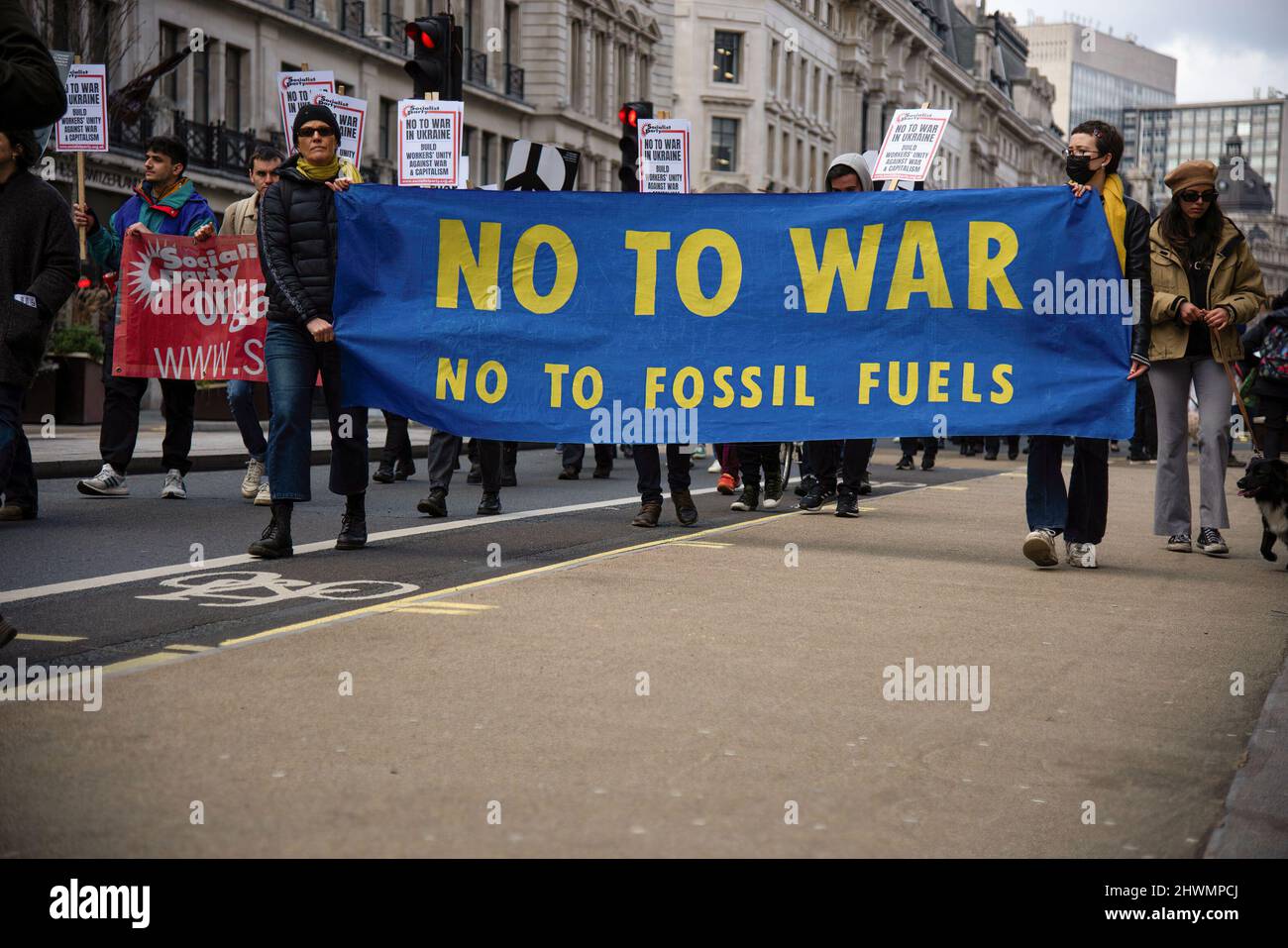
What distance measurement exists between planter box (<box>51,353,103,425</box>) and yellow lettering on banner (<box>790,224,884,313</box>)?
1442 cm

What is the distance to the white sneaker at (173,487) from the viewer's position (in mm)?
11719

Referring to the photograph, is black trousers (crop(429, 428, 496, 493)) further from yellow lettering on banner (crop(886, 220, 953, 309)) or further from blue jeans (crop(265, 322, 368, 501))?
yellow lettering on banner (crop(886, 220, 953, 309))

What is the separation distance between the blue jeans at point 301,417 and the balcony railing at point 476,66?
3864 centimetres

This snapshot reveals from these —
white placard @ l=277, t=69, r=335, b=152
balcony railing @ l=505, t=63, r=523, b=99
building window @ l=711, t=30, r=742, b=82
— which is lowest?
white placard @ l=277, t=69, r=335, b=152

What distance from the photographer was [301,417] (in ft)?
28.1

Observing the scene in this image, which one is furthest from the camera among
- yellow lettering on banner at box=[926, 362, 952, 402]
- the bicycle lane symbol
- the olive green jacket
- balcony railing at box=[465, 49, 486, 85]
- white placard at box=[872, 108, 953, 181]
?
balcony railing at box=[465, 49, 486, 85]

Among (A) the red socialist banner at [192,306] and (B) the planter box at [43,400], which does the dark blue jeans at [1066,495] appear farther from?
(B) the planter box at [43,400]

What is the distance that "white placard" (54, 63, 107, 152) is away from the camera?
49.6 ft

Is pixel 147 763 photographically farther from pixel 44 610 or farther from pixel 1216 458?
pixel 1216 458

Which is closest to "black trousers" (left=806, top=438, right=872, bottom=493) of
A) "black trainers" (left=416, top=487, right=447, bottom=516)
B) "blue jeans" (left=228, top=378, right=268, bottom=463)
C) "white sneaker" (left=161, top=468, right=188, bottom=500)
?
"black trainers" (left=416, top=487, right=447, bottom=516)

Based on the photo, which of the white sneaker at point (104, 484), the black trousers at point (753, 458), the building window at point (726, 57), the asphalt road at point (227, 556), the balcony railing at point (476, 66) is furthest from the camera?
the building window at point (726, 57)

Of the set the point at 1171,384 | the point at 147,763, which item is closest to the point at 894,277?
the point at 1171,384

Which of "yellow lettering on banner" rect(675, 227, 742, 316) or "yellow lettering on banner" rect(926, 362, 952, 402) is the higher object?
"yellow lettering on banner" rect(675, 227, 742, 316)

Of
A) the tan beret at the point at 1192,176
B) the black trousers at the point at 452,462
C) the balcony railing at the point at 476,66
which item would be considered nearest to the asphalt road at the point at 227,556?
the black trousers at the point at 452,462
